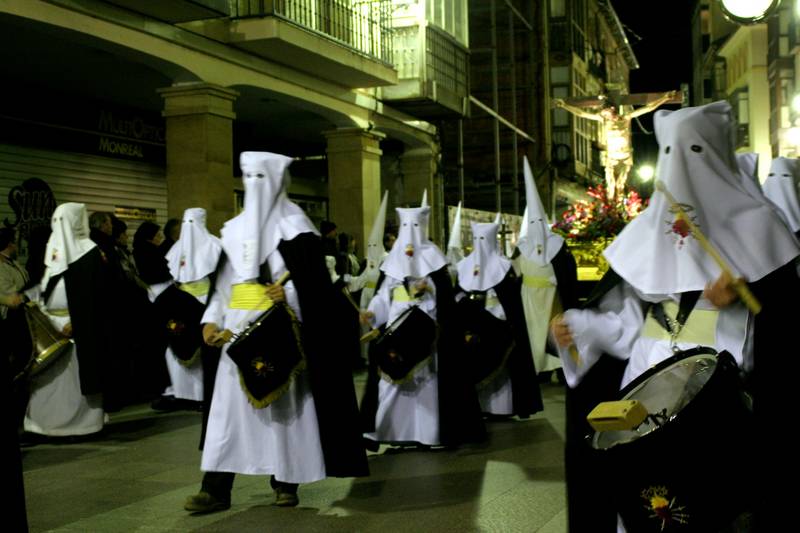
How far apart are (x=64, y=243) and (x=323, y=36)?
317 inches

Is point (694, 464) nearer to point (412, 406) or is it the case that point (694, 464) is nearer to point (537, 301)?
point (412, 406)

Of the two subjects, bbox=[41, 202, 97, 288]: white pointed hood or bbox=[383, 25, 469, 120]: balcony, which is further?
bbox=[383, 25, 469, 120]: balcony

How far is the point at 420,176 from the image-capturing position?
24.9 m

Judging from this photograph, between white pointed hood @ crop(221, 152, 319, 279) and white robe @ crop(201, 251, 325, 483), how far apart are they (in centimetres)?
11

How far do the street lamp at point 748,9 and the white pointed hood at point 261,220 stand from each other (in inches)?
122

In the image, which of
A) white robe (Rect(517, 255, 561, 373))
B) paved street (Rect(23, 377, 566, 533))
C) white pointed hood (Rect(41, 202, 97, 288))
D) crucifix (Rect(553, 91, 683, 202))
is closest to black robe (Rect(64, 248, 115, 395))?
white pointed hood (Rect(41, 202, 97, 288))

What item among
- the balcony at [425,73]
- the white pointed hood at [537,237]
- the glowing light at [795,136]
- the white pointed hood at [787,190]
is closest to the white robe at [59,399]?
the white pointed hood at [537,237]

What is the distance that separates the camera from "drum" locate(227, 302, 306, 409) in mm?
6738

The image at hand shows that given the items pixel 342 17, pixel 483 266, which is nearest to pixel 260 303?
pixel 483 266

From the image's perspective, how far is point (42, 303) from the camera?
10.2 m

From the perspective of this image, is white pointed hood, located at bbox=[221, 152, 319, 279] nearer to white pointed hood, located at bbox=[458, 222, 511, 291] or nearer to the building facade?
white pointed hood, located at bbox=[458, 222, 511, 291]

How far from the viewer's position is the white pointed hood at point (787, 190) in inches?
291

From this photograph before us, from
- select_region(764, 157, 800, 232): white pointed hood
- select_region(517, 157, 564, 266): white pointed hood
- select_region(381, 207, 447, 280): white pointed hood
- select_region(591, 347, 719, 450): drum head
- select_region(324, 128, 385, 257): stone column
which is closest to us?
select_region(591, 347, 719, 450): drum head

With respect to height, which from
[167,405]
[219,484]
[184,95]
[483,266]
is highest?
[184,95]
